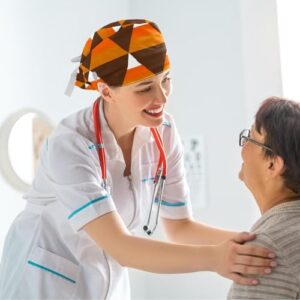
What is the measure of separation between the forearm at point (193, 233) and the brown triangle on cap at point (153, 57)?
513mm

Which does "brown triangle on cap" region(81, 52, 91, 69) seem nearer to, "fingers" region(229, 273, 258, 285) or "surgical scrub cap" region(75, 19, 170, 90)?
"surgical scrub cap" region(75, 19, 170, 90)

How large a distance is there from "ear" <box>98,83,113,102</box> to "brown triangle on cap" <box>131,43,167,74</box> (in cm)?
11

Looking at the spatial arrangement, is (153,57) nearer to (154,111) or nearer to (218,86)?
(154,111)

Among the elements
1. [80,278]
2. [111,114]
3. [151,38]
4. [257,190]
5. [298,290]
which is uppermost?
[151,38]

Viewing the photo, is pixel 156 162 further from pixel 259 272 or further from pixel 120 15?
pixel 120 15

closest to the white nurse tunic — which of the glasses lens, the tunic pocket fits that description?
the tunic pocket

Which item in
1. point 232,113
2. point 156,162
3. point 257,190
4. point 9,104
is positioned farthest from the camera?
point 232,113

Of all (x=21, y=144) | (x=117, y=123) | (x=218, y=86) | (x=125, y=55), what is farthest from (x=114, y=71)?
(x=218, y=86)

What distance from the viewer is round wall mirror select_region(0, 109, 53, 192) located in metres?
2.28

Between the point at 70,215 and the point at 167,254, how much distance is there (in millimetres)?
272

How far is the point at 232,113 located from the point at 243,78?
0.17 meters

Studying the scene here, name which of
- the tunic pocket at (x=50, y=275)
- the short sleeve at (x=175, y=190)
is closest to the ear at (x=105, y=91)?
the short sleeve at (x=175, y=190)

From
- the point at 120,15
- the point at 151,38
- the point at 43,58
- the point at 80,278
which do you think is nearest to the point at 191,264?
the point at 80,278

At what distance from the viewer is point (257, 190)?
4.48ft
